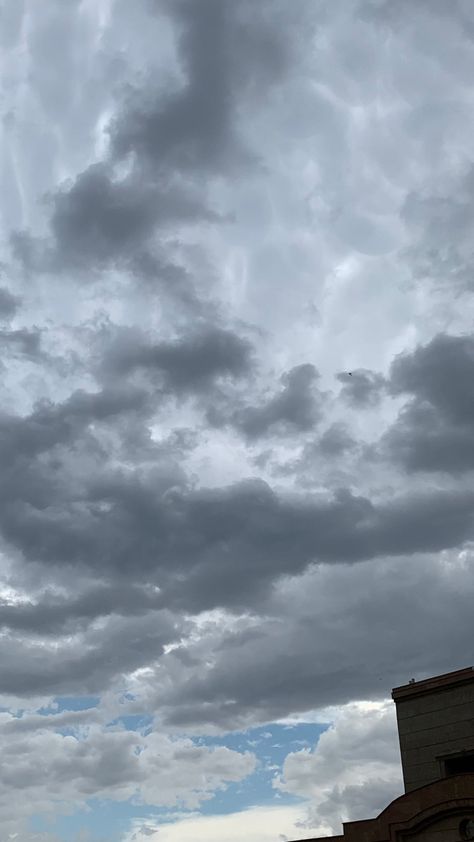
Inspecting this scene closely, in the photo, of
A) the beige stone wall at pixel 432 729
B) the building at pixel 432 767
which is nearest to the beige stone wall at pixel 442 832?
the building at pixel 432 767

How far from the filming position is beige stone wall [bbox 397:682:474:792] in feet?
153

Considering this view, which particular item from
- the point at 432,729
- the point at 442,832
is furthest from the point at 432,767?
the point at 442,832

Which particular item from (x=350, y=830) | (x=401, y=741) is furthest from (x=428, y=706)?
(x=350, y=830)

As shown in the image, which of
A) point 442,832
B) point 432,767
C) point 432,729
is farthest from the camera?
point 432,729

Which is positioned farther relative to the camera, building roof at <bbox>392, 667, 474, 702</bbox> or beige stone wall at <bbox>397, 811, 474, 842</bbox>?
building roof at <bbox>392, 667, 474, 702</bbox>

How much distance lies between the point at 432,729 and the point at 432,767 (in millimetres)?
1927

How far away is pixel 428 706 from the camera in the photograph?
48.8 metres

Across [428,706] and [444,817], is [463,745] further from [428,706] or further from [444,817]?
[444,817]

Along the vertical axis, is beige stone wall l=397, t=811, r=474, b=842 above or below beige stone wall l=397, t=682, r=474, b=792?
below

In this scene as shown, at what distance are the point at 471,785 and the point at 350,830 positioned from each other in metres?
7.62

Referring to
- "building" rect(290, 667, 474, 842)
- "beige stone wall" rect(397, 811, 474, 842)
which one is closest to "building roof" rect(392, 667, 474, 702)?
"building" rect(290, 667, 474, 842)

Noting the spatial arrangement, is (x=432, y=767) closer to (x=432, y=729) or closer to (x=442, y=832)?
(x=432, y=729)

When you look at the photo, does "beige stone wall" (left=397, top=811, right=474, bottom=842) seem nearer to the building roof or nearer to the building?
the building

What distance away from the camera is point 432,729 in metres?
48.2
